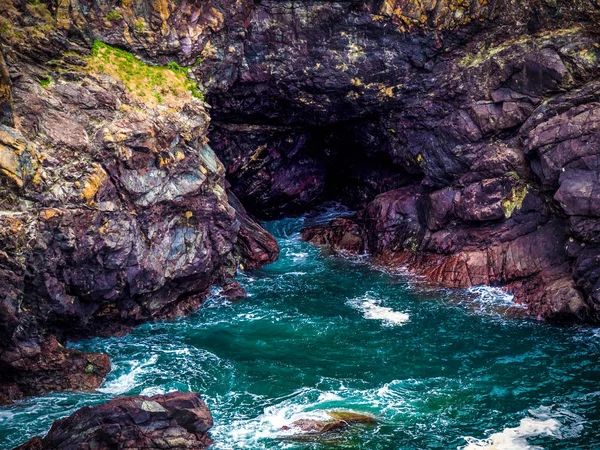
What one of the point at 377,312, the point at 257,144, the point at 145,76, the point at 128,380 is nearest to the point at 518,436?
the point at 377,312

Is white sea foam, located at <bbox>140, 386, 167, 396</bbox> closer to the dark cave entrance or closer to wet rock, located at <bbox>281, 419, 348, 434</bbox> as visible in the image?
wet rock, located at <bbox>281, 419, 348, 434</bbox>

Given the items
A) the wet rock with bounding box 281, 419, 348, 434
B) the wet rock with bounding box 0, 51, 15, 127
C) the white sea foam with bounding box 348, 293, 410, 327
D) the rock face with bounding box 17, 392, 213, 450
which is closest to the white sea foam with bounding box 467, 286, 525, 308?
the white sea foam with bounding box 348, 293, 410, 327

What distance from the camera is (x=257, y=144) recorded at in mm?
41188

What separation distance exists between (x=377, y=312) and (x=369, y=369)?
559cm

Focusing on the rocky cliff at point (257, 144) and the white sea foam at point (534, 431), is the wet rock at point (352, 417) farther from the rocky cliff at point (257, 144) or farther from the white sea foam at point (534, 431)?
the rocky cliff at point (257, 144)

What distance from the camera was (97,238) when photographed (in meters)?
27.0

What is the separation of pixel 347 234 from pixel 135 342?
16.4 meters

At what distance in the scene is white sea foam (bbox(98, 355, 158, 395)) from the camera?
2439cm

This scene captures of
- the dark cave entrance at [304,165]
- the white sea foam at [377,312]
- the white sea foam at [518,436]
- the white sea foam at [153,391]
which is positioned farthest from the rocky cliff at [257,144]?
the white sea foam at [518,436]

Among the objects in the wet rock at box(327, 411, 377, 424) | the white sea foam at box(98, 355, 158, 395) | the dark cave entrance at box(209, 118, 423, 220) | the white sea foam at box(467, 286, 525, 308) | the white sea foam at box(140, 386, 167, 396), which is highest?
the dark cave entrance at box(209, 118, 423, 220)

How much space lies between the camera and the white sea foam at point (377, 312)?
101 ft

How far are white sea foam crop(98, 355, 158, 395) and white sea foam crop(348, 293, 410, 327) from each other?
1034cm

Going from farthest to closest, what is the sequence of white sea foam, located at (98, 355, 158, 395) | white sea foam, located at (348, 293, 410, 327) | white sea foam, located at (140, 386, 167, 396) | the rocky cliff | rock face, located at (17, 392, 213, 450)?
white sea foam, located at (348, 293, 410, 327) < the rocky cliff < white sea foam, located at (98, 355, 158, 395) < white sea foam, located at (140, 386, 167, 396) < rock face, located at (17, 392, 213, 450)

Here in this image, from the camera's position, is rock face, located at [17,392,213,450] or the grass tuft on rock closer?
rock face, located at [17,392,213,450]
